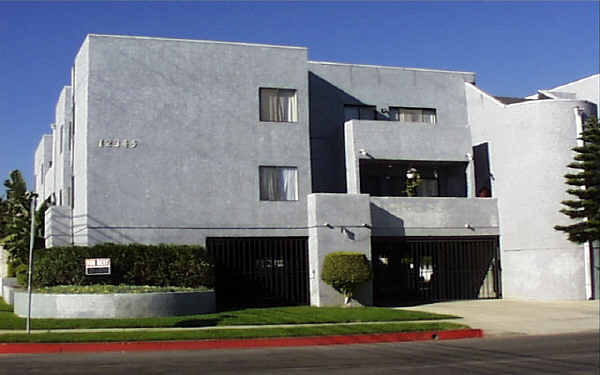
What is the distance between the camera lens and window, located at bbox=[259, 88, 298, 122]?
90.6 ft

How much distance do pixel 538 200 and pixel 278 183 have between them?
1013 cm

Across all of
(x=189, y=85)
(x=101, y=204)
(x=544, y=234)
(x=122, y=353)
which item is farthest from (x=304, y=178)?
(x=122, y=353)

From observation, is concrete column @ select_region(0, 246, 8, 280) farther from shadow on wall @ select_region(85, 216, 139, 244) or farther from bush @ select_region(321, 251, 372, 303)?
bush @ select_region(321, 251, 372, 303)

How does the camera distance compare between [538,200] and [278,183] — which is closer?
[278,183]

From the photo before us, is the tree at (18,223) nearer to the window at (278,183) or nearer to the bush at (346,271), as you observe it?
the window at (278,183)

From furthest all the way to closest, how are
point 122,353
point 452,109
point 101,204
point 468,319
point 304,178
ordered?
point 452,109
point 304,178
point 101,204
point 468,319
point 122,353

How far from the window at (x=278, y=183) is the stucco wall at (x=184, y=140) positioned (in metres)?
0.24

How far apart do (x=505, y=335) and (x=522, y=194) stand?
36.3 ft

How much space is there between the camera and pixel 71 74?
30078 mm

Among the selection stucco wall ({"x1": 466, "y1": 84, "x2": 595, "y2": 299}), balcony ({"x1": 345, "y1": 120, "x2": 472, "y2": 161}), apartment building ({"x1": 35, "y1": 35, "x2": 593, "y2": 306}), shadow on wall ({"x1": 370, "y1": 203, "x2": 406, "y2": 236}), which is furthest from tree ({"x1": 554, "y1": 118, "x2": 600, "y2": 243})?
shadow on wall ({"x1": 370, "y1": 203, "x2": 406, "y2": 236})

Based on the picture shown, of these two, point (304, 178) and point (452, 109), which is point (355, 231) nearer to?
point (304, 178)

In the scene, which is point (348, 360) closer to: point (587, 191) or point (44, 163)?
point (587, 191)

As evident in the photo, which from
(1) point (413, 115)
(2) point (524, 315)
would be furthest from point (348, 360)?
(1) point (413, 115)

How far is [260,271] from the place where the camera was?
26.9m
